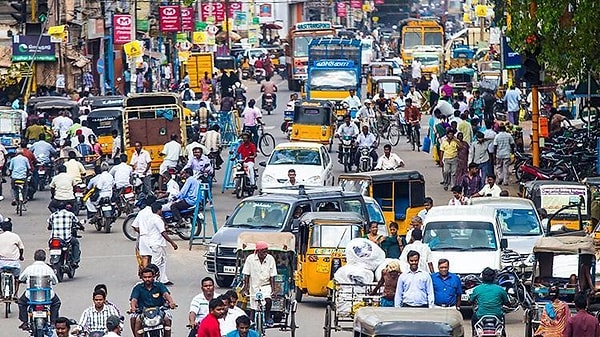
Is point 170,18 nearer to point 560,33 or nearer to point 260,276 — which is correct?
point 560,33

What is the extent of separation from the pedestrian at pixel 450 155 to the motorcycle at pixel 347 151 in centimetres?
424

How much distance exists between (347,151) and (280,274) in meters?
20.0

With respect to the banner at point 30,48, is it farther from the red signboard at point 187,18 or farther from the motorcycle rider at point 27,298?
the motorcycle rider at point 27,298

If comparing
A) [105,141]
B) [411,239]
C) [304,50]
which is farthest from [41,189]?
[304,50]

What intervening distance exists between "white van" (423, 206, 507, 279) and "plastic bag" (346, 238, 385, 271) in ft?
4.22

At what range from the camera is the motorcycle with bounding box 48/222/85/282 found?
81.5 ft

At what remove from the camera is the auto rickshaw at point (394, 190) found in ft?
95.1

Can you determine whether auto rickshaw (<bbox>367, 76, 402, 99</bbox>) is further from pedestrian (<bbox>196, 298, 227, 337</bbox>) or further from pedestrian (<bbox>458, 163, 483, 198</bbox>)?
pedestrian (<bbox>196, 298, 227, 337</bbox>)

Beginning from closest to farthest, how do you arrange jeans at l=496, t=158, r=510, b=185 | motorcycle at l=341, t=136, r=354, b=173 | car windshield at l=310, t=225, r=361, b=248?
car windshield at l=310, t=225, r=361, b=248, jeans at l=496, t=158, r=510, b=185, motorcycle at l=341, t=136, r=354, b=173

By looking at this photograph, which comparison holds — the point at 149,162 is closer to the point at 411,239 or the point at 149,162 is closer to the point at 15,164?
the point at 15,164

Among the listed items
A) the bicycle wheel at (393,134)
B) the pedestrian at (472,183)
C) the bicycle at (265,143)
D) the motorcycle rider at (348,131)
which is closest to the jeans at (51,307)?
the pedestrian at (472,183)

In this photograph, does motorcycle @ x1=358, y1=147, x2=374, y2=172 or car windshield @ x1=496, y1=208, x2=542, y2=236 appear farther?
motorcycle @ x1=358, y1=147, x2=374, y2=172

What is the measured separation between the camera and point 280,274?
20.5m

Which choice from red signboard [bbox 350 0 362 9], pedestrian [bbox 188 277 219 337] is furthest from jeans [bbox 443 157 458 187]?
red signboard [bbox 350 0 362 9]
